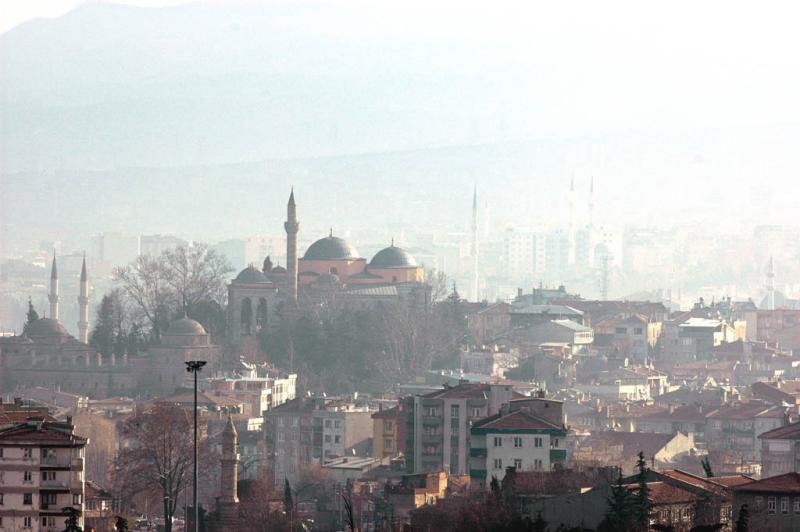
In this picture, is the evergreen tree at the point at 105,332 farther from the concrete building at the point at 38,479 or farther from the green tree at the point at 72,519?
the green tree at the point at 72,519

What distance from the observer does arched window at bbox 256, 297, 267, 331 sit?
89556 mm

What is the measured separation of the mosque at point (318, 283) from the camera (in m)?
90.4

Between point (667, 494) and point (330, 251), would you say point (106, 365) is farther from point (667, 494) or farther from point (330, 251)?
point (667, 494)

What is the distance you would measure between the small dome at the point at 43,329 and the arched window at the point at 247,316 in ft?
19.1

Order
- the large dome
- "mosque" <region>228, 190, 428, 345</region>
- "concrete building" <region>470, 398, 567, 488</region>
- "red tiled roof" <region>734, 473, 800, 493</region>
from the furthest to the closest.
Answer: the large dome
"mosque" <region>228, 190, 428, 345</region>
"concrete building" <region>470, 398, 567, 488</region>
"red tiled roof" <region>734, 473, 800, 493</region>

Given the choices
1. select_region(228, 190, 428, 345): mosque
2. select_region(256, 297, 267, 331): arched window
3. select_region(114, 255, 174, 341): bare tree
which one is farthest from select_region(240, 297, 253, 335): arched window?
select_region(114, 255, 174, 341): bare tree

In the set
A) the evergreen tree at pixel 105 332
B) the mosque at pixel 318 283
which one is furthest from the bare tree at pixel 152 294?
the mosque at pixel 318 283

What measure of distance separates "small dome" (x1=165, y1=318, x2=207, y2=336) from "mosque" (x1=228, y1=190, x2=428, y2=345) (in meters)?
3.03

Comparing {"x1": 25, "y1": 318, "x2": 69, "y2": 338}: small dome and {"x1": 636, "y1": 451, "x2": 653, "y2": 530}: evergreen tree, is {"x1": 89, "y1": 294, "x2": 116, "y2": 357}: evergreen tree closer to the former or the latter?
{"x1": 25, "y1": 318, "x2": 69, "y2": 338}: small dome

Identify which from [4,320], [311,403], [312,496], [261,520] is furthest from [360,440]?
[4,320]

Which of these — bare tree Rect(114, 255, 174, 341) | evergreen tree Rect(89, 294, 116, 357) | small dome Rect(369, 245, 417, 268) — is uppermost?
small dome Rect(369, 245, 417, 268)

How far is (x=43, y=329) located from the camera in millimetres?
87625

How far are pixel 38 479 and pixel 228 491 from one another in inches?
512

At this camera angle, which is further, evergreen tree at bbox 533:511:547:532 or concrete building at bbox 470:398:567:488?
concrete building at bbox 470:398:567:488
